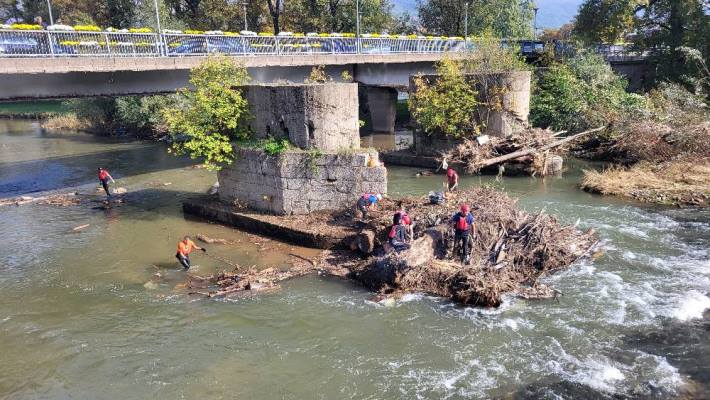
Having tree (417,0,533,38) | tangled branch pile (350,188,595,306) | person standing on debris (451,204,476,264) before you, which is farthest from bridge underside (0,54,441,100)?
tree (417,0,533,38)

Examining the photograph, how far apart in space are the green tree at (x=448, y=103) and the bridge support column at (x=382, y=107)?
13.4 metres

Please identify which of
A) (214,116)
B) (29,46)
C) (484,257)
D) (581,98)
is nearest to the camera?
(484,257)

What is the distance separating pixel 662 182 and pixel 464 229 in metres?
11.8

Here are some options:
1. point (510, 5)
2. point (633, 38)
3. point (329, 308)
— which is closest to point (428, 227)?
point (329, 308)

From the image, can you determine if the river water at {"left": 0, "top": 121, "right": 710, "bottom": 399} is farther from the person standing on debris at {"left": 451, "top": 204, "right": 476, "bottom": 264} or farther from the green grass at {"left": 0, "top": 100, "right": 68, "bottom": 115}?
the green grass at {"left": 0, "top": 100, "right": 68, "bottom": 115}

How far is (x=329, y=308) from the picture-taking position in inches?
483

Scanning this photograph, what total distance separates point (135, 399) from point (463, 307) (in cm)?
705

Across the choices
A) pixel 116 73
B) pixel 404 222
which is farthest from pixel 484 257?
pixel 116 73

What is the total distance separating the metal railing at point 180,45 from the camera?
1847 centimetres

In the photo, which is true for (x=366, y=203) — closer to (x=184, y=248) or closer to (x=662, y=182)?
(x=184, y=248)

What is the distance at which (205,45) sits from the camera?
77.4 feet

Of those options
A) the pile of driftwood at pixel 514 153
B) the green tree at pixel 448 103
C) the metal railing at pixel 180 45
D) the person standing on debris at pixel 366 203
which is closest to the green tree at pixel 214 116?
the metal railing at pixel 180 45

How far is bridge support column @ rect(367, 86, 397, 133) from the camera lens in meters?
39.6

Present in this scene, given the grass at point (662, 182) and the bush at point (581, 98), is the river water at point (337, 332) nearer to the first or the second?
the grass at point (662, 182)
